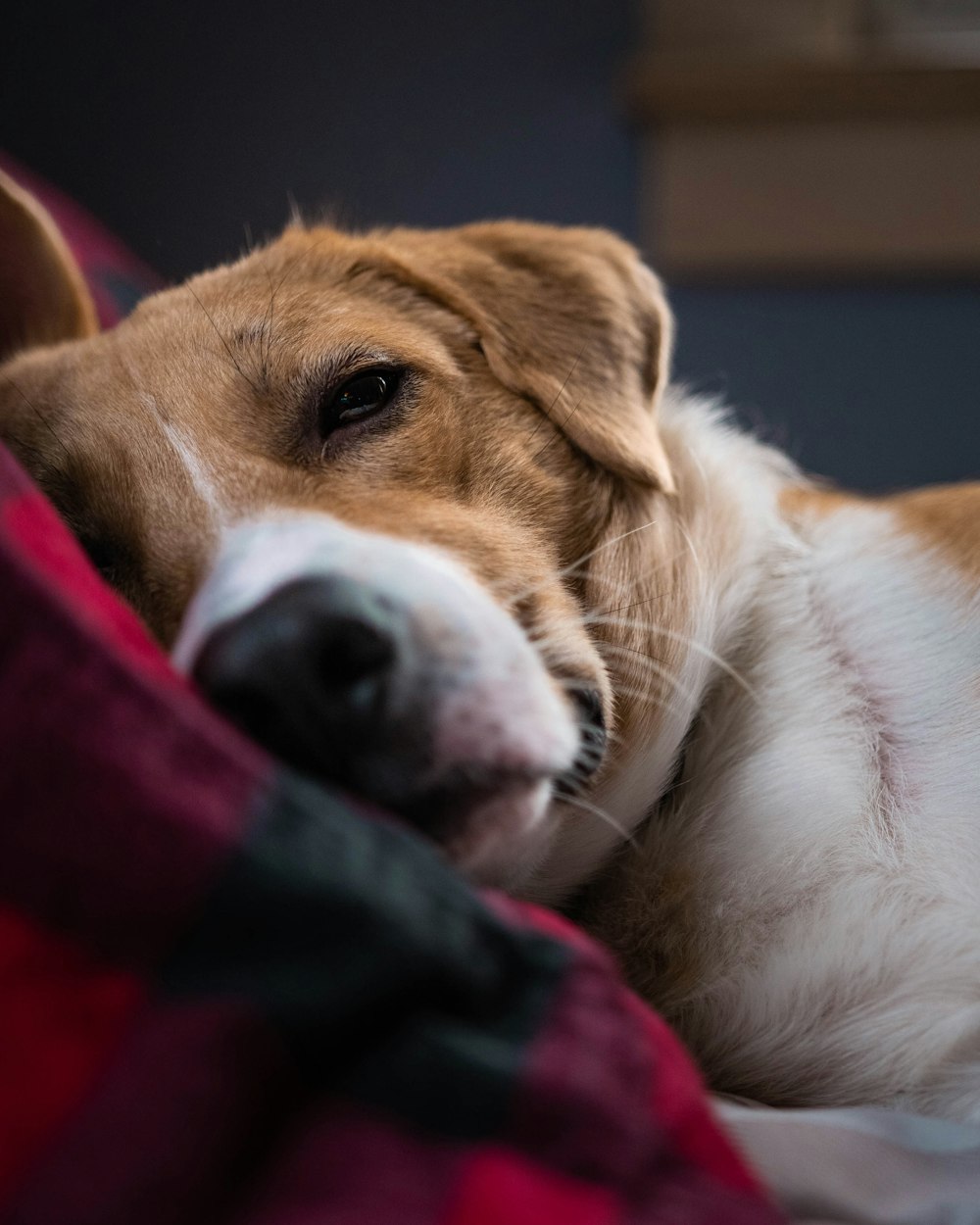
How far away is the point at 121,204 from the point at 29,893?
2885 millimetres

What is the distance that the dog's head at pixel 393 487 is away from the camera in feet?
2.02

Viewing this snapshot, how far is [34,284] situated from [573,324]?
84 cm

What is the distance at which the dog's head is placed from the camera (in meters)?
0.62

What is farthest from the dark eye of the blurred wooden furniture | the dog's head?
the blurred wooden furniture

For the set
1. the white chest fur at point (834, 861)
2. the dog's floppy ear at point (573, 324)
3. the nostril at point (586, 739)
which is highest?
the dog's floppy ear at point (573, 324)

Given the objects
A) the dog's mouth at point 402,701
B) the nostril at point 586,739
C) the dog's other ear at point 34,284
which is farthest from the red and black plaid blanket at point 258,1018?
the dog's other ear at point 34,284

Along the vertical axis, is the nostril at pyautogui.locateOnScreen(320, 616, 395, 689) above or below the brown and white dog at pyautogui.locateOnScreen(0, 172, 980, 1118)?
above

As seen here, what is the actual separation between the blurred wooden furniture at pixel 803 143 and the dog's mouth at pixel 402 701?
2.11 metres

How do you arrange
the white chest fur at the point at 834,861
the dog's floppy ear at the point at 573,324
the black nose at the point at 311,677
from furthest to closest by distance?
the dog's floppy ear at the point at 573,324
the white chest fur at the point at 834,861
the black nose at the point at 311,677

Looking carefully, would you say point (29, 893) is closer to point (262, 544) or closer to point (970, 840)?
point (262, 544)

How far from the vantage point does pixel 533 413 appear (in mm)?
1076

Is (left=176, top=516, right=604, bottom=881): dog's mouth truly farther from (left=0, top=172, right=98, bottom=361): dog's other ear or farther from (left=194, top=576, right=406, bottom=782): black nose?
(left=0, top=172, right=98, bottom=361): dog's other ear

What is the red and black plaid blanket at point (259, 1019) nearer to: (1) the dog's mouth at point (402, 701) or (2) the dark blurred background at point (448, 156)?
(1) the dog's mouth at point (402, 701)

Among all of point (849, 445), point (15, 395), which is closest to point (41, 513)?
point (15, 395)
